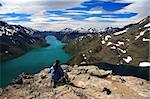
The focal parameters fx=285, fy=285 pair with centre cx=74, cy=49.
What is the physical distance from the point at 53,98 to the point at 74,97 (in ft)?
8.90

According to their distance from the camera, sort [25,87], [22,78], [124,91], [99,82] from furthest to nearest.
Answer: [22,78], [25,87], [99,82], [124,91]

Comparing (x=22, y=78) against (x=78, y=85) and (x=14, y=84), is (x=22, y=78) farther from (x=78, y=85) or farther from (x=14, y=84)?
(x=78, y=85)

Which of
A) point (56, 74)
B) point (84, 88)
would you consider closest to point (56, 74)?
point (56, 74)

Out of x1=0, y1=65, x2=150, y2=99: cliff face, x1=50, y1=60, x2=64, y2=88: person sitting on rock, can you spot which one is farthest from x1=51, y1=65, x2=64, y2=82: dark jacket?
x1=0, y1=65, x2=150, y2=99: cliff face

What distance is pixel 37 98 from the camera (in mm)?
34844

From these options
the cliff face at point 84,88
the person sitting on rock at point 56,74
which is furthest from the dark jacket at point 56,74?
the cliff face at point 84,88

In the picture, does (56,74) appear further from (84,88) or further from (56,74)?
(84,88)

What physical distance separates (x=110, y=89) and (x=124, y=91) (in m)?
1.79

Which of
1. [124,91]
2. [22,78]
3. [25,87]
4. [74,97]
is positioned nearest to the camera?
[74,97]

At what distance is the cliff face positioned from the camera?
34.6 metres

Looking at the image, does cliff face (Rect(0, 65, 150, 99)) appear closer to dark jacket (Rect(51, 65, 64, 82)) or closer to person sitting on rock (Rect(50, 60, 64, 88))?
person sitting on rock (Rect(50, 60, 64, 88))

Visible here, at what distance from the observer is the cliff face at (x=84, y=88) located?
114ft

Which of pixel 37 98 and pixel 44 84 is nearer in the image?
pixel 37 98

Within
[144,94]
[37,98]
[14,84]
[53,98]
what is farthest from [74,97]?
[14,84]
